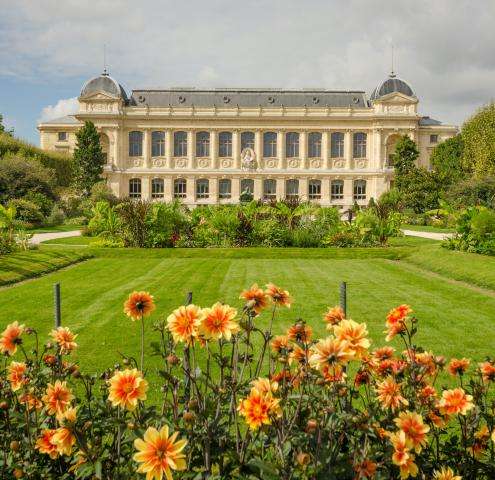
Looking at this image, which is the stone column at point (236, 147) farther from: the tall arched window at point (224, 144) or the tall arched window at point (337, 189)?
the tall arched window at point (337, 189)

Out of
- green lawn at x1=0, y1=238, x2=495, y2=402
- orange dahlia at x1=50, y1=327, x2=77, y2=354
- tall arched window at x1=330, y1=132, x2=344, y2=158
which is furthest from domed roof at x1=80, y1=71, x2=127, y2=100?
orange dahlia at x1=50, y1=327, x2=77, y2=354

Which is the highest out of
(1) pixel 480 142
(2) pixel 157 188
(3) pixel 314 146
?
(3) pixel 314 146

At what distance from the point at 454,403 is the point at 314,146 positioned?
6140cm

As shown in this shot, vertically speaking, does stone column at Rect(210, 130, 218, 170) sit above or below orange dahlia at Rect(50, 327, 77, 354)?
above

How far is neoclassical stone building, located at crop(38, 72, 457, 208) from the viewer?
61250 mm

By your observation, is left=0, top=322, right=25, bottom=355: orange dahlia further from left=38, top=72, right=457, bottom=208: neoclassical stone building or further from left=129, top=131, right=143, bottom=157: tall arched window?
left=129, top=131, right=143, bottom=157: tall arched window

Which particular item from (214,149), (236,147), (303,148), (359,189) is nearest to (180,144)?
(214,149)

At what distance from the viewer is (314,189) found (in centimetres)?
6256

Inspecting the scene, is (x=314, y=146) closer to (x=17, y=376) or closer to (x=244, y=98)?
(x=244, y=98)

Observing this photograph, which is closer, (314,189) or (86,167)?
(86,167)

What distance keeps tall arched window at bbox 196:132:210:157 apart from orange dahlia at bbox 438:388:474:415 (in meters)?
60.8

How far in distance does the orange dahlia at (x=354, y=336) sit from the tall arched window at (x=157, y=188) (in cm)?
6080

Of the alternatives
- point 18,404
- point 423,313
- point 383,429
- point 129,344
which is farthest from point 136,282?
point 383,429

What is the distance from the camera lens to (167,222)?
2127 cm
